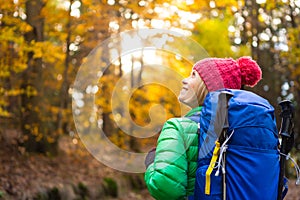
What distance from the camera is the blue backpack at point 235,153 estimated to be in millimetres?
2545

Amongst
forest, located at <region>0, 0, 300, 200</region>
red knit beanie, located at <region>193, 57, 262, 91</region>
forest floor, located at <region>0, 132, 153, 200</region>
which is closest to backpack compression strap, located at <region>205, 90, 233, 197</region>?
red knit beanie, located at <region>193, 57, 262, 91</region>

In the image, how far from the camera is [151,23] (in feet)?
46.2

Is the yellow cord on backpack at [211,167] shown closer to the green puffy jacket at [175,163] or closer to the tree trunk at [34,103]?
the green puffy jacket at [175,163]

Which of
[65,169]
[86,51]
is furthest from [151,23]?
[65,169]

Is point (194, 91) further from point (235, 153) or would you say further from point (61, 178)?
point (61, 178)

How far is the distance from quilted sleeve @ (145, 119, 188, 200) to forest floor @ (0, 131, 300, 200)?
712 centimetres

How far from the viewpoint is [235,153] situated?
256 cm

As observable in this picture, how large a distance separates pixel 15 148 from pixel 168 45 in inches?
206

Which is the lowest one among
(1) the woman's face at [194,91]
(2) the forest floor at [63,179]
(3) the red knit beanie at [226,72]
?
(2) the forest floor at [63,179]

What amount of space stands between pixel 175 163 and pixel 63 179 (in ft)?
33.0

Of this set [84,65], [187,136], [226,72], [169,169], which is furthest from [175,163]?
[84,65]

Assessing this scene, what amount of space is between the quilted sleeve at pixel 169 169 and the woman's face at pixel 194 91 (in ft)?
1.46

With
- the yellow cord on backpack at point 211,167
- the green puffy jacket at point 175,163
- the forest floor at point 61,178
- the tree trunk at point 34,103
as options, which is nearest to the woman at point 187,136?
the green puffy jacket at point 175,163

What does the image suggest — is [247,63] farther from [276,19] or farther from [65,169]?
[276,19]
